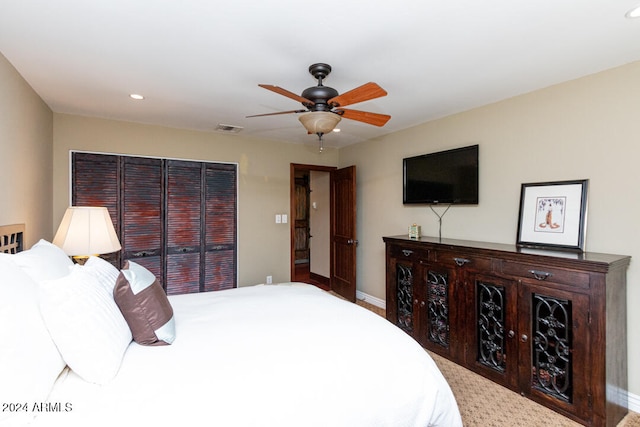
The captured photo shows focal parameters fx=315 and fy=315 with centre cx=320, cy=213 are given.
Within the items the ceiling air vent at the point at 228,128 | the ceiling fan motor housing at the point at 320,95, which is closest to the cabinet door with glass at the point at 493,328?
the ceiling fan motor housing at the point at 320,95

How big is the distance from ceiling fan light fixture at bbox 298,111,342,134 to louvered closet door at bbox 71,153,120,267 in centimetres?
280

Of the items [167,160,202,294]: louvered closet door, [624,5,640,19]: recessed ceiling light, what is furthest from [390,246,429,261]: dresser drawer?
[167,160,202,294]: louvered closet door

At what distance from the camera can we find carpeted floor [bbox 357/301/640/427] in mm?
2119

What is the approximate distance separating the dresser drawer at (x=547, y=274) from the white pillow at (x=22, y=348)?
2.80 m

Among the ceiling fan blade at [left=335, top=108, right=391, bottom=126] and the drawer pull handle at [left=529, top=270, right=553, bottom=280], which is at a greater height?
the ceiling fan blade at [left=335, top=108, right=391, bottom=126]

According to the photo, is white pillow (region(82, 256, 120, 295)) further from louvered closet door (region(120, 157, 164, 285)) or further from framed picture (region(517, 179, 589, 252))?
framed picture (region(517, 179, 589, 252))

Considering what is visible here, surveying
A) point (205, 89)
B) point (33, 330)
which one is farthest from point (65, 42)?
point (33, 330)

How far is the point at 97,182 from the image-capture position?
3.63m

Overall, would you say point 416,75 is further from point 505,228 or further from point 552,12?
A: point 505,228

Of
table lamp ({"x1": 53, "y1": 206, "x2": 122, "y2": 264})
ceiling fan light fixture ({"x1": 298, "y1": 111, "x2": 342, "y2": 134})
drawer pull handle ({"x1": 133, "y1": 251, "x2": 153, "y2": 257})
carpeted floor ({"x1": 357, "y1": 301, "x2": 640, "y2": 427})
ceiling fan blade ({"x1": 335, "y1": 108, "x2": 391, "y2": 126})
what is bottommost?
carpeted floor ({"x1": 357, "y1": 301, "x2": 640, "y2": 427})

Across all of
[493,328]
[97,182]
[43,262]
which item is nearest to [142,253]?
[97,182]

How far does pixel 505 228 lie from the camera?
299cm

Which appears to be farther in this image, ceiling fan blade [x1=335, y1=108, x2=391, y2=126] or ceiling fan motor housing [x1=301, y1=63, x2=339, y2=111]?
ceiling fan blade [x1=335, y1=108, x2=391, y2=126]

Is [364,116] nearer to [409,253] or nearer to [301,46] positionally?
[301,46]
